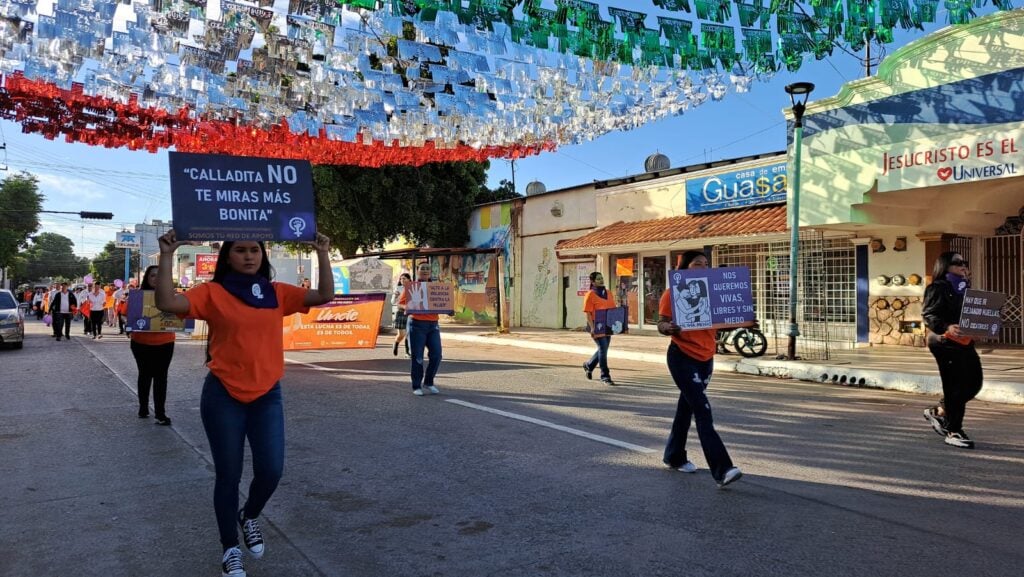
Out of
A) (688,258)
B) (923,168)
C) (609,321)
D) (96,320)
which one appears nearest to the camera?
(688,258)

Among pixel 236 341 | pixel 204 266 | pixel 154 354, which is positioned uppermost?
pixel 204 266

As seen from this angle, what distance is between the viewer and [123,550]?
3764 mm

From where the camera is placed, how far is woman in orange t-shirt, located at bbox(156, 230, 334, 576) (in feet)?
11.1

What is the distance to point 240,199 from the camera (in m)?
3.82

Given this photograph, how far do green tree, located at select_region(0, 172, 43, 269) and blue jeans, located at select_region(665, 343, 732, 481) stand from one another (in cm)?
4744

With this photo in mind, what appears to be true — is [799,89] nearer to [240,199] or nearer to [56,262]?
[240,199]

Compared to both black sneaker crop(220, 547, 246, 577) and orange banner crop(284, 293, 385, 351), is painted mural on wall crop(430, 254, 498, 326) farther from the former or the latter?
black sneaker crop(220, 547, 246, 577)

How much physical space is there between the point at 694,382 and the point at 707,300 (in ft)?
2.02

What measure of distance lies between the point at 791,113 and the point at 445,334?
12420 millimetres

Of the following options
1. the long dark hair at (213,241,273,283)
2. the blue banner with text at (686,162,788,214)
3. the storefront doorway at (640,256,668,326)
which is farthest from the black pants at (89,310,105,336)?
the long dark hair at (213,241,273,283)

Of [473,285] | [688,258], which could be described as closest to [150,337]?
[688,258]

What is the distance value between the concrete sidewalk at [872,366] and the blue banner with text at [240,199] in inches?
384

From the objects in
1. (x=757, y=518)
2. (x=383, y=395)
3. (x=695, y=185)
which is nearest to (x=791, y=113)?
(x=695, y=185)

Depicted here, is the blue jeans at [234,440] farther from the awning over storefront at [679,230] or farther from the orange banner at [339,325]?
the awning over storefront at [679,230]
